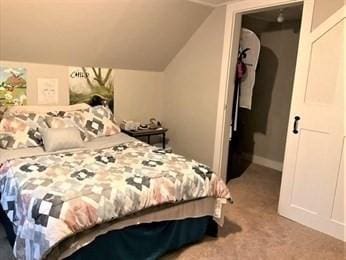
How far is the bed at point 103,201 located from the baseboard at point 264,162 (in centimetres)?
246

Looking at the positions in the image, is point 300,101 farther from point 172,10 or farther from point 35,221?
point 35,221

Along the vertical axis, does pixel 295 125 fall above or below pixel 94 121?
above

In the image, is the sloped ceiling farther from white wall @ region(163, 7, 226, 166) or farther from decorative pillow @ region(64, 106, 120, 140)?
decorative pillow @ region(64, 106, 120, 140)

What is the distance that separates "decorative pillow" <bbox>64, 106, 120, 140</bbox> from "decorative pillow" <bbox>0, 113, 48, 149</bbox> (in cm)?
37

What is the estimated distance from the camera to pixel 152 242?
2.13 meters

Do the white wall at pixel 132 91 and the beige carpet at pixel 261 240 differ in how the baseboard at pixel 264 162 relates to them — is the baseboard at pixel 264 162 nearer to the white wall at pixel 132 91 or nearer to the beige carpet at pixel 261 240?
the beige carpet at pixel 261 240

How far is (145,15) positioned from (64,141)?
166cm

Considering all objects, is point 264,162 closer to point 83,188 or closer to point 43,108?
point 43,108

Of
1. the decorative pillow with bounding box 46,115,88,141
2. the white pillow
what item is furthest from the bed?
the white pillow

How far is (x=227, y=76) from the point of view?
3.46m

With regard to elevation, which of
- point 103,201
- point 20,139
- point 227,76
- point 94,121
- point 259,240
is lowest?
point 259,240

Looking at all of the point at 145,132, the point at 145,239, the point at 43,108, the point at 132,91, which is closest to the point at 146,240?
the point at 145,239

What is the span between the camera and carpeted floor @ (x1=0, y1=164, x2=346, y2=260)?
228 cm

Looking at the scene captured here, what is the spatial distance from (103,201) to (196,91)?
8.02 ft
